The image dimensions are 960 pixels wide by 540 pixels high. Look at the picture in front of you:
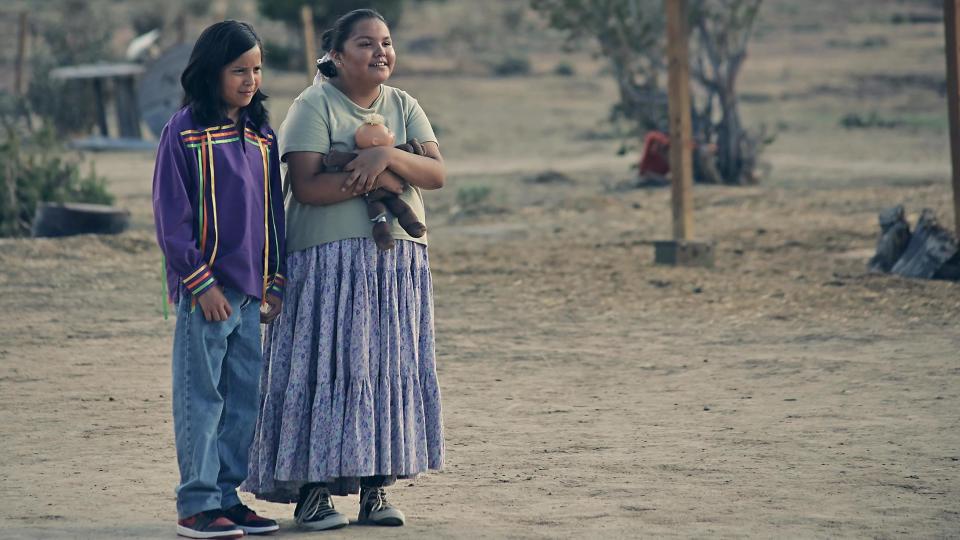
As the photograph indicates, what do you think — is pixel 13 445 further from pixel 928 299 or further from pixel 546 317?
pixel 928 299

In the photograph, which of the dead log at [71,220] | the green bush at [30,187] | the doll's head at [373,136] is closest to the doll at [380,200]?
the doll's head at [373,136]

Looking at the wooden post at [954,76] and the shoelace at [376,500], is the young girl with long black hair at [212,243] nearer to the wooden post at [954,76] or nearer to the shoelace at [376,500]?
the shoelace at [376,500]

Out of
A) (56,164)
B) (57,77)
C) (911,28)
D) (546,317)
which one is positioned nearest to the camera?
(546,317)

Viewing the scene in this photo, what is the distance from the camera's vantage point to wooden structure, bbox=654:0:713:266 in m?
10.7

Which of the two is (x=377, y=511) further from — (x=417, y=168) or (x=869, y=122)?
(x=869, y=122)

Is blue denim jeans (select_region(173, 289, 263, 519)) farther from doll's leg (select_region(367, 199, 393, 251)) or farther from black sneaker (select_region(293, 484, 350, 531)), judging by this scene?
doll's leg (select_region(367, 199, 393, 251))

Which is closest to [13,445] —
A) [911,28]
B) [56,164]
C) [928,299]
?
[928,299]

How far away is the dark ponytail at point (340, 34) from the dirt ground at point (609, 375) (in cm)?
145

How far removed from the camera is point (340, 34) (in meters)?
4.60

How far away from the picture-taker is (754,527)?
4.70 meters

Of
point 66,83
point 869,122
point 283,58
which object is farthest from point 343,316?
point 283,58

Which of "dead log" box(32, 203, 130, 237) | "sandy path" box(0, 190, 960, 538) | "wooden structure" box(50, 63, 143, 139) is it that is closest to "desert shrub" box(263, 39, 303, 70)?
"wooden structure" box(50, 63, 143, 139)

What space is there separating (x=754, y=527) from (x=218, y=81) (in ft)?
7.11

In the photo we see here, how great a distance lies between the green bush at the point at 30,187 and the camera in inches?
482
